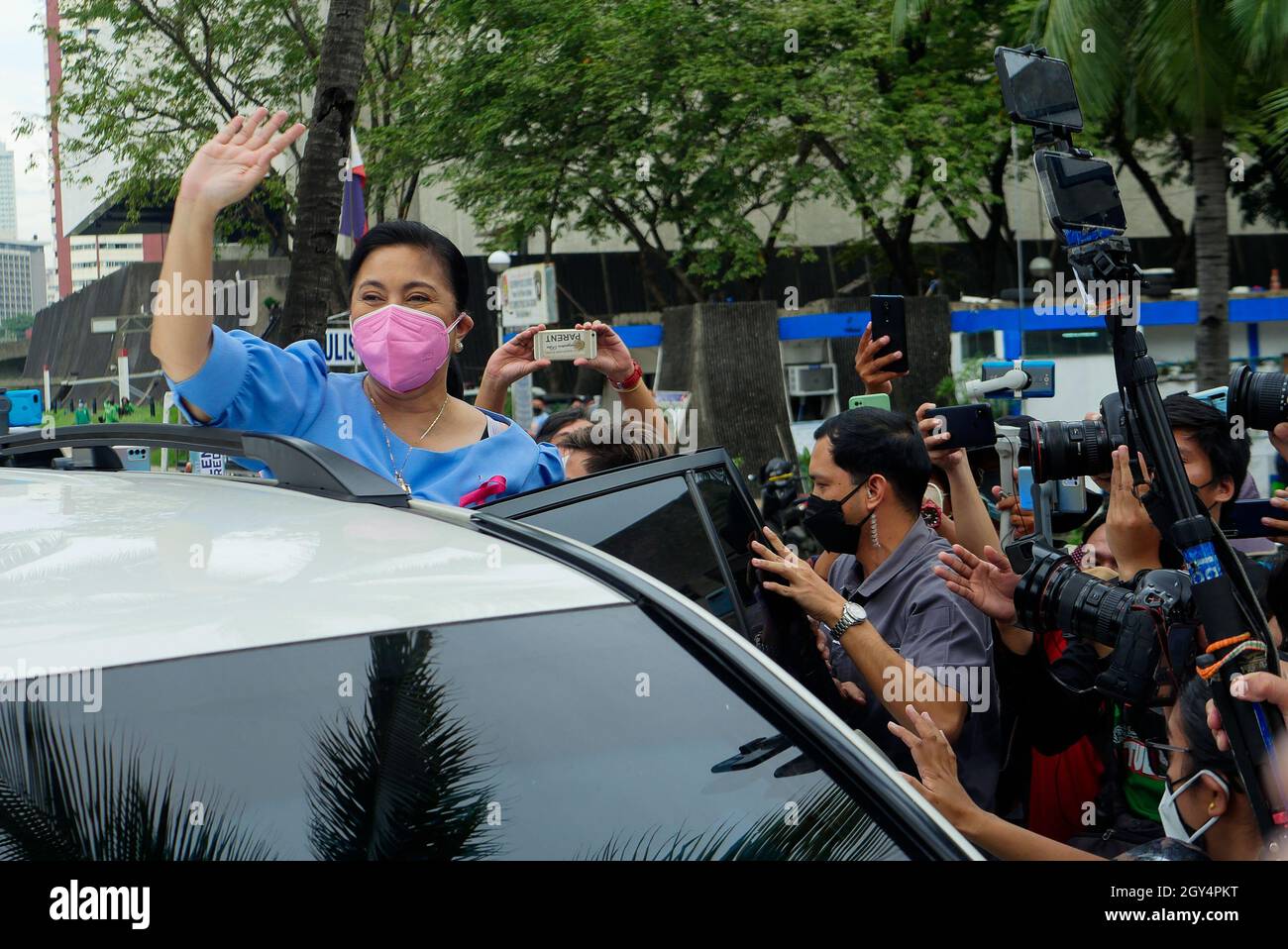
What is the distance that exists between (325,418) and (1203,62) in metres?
10.2

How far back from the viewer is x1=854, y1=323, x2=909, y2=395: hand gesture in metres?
3.96

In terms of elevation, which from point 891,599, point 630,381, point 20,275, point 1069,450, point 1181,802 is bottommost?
point 1181,802

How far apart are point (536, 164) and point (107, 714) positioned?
2097 centimetres

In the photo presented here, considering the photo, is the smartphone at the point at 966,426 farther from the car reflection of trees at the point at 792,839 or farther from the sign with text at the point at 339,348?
the sign with text at the point at 339,348

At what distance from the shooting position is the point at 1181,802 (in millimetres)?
2576

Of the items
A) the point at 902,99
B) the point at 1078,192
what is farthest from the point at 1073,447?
the point at 902,99

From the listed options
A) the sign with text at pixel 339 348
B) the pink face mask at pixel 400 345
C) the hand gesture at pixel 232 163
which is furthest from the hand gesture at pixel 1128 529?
the sign with text at pixel 339 348

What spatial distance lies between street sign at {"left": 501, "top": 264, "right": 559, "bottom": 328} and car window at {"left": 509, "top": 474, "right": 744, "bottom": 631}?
8990 mm

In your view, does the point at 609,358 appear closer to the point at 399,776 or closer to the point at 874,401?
the point at 874,401

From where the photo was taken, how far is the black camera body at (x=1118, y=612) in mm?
2699

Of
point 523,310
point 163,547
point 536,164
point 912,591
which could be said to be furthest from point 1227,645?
point 536,164

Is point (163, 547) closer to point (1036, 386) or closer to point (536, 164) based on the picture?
point (1036, 386)

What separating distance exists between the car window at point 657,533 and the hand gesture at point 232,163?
30.7 inches

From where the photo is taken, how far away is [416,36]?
24.5 m
